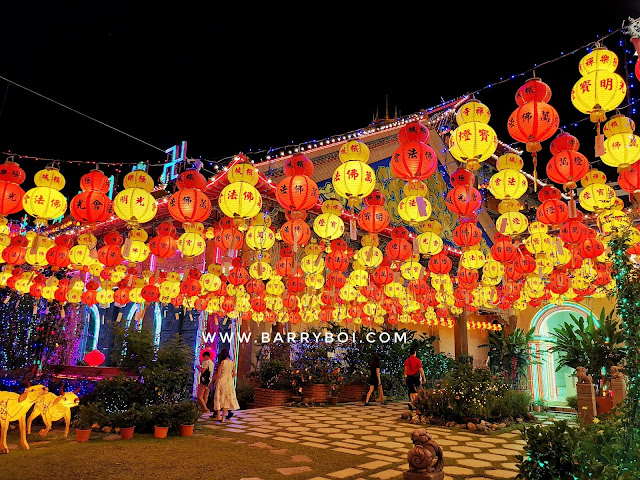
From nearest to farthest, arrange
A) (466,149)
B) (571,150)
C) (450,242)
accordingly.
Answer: (466,149), (571,150), (450,242)

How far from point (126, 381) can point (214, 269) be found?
344 cm

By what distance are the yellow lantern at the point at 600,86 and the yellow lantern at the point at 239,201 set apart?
4023 millimetres

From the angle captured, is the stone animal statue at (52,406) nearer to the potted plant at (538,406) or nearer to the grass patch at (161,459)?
the grass patch at (161,459)

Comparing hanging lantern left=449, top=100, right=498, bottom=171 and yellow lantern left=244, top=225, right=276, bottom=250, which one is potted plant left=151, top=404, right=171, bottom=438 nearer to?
yellow lantern left=244, top=225, right=276, bottom=250

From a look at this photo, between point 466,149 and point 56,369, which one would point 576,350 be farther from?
point 56,369

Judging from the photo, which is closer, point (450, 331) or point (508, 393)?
point (508, 393)

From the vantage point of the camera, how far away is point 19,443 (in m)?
6.35

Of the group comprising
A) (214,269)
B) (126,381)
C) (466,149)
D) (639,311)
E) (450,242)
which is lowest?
(126,381)

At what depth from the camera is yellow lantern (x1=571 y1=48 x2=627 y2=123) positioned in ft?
15.0

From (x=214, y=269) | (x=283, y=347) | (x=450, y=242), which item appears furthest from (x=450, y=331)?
(x=214, y=269)

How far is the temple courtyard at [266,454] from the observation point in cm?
502

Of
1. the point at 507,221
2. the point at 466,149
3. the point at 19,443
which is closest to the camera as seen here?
the point at 466,149

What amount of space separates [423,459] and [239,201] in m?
3.81

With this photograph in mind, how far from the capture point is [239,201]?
20.2 ft
